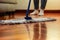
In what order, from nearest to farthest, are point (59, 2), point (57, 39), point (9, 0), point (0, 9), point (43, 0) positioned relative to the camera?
point (57, 39), point (0, 9), point (43, 0), point (9, 0), point (59, 2)

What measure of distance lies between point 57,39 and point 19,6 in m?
3.20

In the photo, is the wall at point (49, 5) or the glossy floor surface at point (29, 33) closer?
the glossy floor surface at point (29, 33)

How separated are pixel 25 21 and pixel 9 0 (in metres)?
1.37

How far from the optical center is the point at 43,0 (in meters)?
2.67

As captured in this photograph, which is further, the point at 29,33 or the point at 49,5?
the point at 49,5

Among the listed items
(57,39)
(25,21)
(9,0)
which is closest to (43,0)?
(9,0)

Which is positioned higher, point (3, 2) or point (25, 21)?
point (3, 2)

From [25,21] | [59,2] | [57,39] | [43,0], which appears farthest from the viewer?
[59,2]

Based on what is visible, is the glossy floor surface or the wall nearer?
the glossy floor surface

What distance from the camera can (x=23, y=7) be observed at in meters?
3.92

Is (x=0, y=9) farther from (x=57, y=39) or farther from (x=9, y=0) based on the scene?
(x=57, y=39)

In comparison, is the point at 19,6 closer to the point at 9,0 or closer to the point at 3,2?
the point at 9,0

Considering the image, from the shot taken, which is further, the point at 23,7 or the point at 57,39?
the point at 23,7

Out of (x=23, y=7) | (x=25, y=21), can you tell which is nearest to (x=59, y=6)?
(x=23, y=7)
